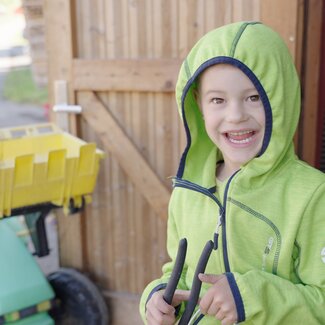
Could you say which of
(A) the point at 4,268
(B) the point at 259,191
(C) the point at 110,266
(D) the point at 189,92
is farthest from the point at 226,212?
(C) the point at 110,266

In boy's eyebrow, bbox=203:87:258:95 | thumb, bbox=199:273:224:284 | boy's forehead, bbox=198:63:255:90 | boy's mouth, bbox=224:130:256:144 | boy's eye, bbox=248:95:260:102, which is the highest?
boy's forehead, bbox=198:63:255:90

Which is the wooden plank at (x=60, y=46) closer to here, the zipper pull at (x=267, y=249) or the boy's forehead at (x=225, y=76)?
the boy's forehead at (x=225, y=76)

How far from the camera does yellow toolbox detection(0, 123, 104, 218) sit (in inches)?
128

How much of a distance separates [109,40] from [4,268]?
4.82 feet

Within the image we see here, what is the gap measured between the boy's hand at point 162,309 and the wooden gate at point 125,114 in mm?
1954

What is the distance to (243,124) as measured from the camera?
6.03 feet

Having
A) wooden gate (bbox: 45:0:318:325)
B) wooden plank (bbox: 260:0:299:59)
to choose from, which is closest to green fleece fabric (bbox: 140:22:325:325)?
wooden plank (bbox: 260:0:299:59)

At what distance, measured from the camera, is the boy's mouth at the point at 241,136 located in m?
1.86

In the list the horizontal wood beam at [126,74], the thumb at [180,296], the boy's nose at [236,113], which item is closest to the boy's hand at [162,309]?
the thumb at [180,296]

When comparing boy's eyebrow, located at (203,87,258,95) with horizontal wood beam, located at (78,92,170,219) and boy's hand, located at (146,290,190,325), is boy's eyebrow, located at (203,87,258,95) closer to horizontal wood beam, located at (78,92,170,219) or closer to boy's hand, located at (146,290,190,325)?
boy's hand, located at (146,290,190,325)

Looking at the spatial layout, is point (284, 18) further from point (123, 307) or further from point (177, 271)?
point (123, 307)

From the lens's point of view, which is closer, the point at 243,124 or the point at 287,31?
the point at 243,124

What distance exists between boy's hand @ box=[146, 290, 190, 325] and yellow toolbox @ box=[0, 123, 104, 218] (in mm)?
1520

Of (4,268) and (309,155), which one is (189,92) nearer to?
(309,155)
